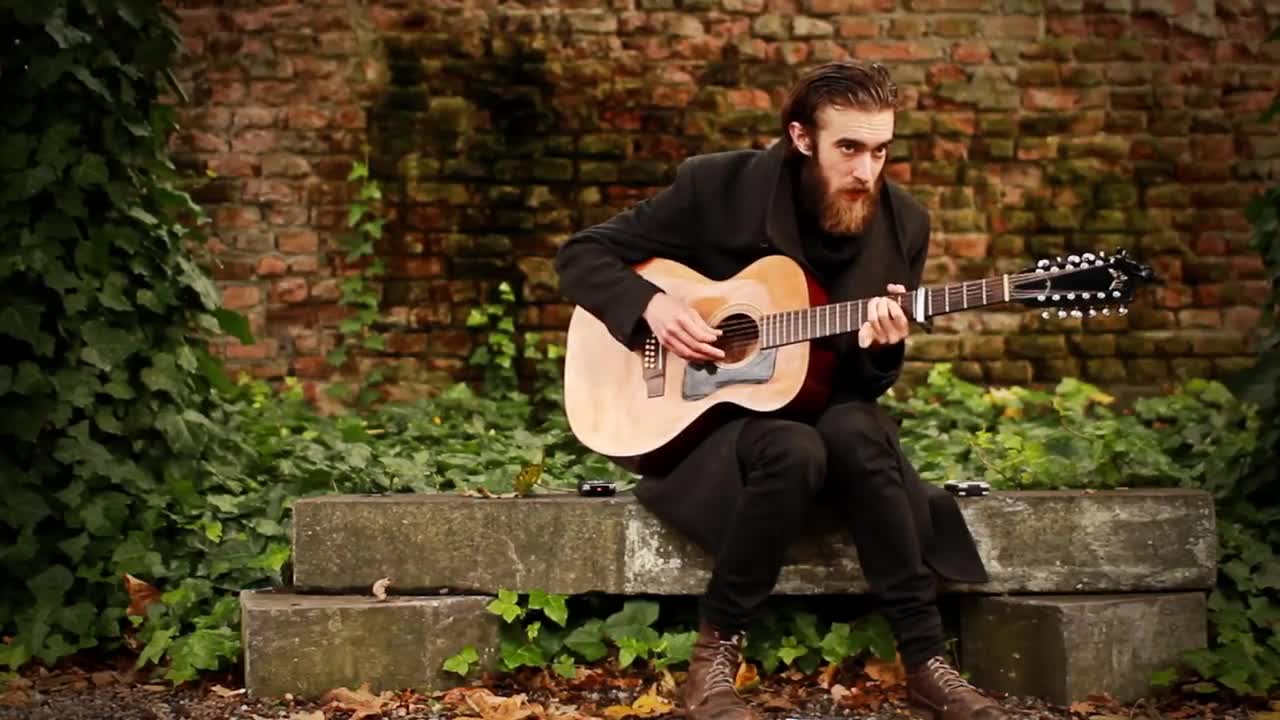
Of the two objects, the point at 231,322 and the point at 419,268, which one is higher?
the point at 419,268

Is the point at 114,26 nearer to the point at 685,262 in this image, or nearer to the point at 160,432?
the point at 160,432

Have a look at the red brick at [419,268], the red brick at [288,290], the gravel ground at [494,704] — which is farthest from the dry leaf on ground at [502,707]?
the red brick at [288,290]

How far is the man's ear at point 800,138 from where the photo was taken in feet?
12.0

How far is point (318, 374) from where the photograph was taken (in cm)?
685

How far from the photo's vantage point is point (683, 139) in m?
6.93

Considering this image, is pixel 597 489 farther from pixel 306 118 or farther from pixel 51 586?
pixel 306 118

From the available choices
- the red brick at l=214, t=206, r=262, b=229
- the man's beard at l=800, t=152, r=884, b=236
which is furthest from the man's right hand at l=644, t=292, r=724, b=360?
the red brick at l=214, t=206, r=262, b=229

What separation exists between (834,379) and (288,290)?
395 cm

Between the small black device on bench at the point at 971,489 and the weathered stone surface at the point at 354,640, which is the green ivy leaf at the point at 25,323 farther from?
the small black device on bench at the point at 971,489

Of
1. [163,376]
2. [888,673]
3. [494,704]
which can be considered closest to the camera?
[494,704]

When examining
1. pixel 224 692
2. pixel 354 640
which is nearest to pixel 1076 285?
pixel 354 640

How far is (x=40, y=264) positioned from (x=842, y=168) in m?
2.39

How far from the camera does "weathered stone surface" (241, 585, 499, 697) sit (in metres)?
3.71

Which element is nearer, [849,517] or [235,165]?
[849,517]
